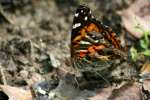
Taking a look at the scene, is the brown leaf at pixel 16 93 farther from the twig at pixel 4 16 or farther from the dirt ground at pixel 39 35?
the twig at pixel 4 16

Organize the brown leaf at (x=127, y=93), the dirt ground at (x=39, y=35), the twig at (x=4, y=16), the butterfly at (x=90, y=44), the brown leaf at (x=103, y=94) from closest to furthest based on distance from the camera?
the brown leaf at (x=127, y=93), the brown leaf at (x=103, y=94), the butterfly at (x=90, y=44), the dirt ground at (x=39, y=35), the twig at (x=4, y=16)

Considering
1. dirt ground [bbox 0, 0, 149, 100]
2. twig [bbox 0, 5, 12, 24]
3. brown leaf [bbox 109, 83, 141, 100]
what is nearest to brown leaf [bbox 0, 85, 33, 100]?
dirt ground [bbox 0, 0, 149, 100]

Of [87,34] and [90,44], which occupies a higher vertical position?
[87,34]

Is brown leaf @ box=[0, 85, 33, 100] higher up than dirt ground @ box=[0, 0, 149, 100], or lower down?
lower down

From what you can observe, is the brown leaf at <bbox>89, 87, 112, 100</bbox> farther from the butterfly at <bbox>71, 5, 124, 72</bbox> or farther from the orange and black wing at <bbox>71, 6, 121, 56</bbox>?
the orange and black wing at <bbox>71, 6, 121, 56</bbox>

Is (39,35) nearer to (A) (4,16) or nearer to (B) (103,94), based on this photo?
(A) (4,16)

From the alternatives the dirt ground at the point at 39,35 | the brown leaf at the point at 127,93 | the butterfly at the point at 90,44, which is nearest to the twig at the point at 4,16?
the dirt ground at the point at 39,35

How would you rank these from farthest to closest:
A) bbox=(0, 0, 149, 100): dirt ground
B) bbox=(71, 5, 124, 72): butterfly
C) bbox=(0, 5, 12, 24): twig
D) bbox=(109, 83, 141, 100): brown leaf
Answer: bbox=(0, 5, 12, 24): twig < bbox=(0, 0, 149, 100): dirt ground < bbox=(71, 5, 124, 72): butterfly < bbox=(109, 83, 141, 100): brown leaf

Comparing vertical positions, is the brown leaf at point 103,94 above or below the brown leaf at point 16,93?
below

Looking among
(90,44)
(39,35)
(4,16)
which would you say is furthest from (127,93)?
(4,16)
